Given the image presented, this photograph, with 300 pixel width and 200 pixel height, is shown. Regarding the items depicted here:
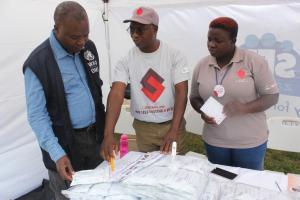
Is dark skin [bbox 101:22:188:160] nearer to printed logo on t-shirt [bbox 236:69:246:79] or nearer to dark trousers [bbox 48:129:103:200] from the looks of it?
dark trousers [bbox 48:129:103:200]

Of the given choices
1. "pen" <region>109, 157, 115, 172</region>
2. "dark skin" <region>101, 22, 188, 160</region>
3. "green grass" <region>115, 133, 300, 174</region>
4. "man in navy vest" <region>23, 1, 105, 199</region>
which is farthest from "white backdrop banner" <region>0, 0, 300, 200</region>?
"pen" <region>109, 157, 115, 172</region>

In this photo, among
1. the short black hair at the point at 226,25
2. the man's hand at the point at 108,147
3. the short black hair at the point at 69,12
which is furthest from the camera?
the short black hair at the point at 226,25

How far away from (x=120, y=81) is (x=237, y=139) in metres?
0.70

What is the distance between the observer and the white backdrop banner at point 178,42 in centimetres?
225

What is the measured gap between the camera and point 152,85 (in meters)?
1.62

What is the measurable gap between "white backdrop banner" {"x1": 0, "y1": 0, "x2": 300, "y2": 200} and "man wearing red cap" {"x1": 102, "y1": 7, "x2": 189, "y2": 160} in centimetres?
98

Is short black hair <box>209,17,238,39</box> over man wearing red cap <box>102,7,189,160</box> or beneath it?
over

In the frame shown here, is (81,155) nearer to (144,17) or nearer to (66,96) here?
(66,96)

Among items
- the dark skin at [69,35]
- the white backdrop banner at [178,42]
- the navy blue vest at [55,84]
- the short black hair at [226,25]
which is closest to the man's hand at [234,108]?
the short black hair at [226,25]

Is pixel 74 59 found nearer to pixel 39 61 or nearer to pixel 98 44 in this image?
pixel 39 61

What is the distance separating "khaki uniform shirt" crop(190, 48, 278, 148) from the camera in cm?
161

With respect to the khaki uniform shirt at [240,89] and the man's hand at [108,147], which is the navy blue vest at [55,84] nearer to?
the man's hand at [108,147]

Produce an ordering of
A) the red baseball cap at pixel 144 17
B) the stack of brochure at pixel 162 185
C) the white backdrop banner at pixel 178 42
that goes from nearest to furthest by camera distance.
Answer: the stack of brochure at pixel 162 185, the red baseball cap at pixel 144 17, the white backdrop banner at pixel 178 42

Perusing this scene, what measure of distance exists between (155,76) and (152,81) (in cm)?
3
